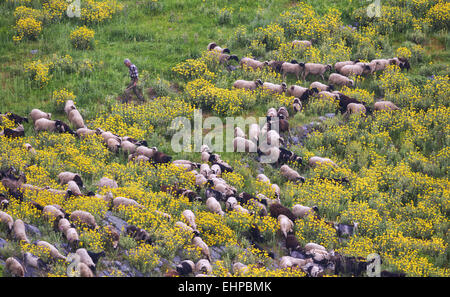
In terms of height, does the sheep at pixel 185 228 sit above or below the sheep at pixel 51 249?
below

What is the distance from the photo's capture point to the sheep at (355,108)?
737 inches

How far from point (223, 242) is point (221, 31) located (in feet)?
43.3

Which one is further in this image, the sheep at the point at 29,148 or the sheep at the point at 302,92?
the sheep at the point at 302,92

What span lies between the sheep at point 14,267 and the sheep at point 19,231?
37.3 inches

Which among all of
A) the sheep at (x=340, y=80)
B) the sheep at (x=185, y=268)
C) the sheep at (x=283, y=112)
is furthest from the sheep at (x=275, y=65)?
the sheep at (x=185, y=268)

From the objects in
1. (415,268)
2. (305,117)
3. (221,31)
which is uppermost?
(221,31)

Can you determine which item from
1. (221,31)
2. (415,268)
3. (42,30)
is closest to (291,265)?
(415,268)

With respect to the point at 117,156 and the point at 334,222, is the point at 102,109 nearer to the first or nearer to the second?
the point at 117,156

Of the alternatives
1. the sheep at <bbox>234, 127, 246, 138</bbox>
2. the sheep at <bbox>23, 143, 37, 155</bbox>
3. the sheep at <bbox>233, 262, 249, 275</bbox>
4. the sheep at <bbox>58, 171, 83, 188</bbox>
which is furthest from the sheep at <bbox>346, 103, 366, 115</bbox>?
the sheep at <bbox>23, 143, 37, 155</bbox>

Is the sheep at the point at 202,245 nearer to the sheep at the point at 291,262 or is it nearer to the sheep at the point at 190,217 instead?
the sheep at the point at 190,217

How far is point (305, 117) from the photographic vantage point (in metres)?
18.6

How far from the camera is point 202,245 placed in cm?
1238

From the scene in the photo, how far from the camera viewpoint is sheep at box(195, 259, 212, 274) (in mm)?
11547

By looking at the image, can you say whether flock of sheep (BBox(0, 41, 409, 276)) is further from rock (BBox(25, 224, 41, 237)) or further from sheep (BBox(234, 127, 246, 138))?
rock (BBox(25, 224, 41, 237))
